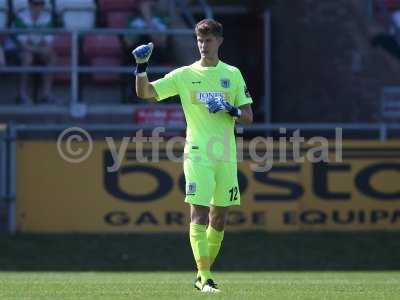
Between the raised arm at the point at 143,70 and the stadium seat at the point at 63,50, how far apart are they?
377 inches

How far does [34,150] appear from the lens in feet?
59.1

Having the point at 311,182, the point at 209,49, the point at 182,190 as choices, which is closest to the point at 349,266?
the point at 311,182

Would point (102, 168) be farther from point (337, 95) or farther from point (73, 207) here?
point (337, 95)

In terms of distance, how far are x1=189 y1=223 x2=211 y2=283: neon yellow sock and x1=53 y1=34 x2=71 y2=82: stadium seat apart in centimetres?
1009

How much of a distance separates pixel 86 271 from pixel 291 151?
3578 mm

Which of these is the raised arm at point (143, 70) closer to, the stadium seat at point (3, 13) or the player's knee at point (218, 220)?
the player's knee at point (218, 220)

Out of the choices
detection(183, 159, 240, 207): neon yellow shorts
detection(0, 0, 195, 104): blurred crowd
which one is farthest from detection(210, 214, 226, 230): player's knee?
detection(0, 0, 195, 104): blurred crowd

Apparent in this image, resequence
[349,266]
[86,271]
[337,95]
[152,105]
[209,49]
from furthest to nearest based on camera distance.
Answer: [337,95] → [152,105] → [349,266] → [86,271] → [209,49]

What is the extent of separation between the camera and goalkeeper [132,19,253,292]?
1098 cm

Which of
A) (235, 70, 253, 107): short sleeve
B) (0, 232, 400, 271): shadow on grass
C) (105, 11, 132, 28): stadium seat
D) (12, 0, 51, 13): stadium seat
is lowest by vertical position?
(0, 232, 400, 271): shadow on grass

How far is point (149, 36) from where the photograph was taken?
20594mm
